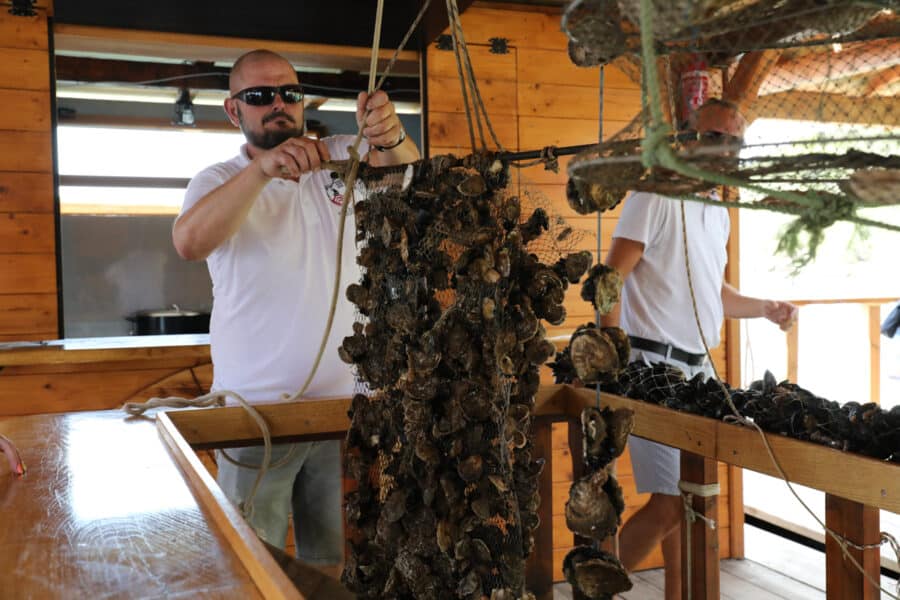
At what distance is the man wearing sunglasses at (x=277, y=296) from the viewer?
5.73 feet

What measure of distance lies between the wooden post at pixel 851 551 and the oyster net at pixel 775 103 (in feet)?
1.74

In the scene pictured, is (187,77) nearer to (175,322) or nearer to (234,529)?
(175,322)

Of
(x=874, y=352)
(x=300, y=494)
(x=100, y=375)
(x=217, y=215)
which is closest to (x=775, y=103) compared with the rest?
(x=217, y=215)

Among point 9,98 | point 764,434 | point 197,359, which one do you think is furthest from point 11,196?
point 764,434

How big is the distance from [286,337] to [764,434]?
3.37ft

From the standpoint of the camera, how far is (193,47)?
3074 mm

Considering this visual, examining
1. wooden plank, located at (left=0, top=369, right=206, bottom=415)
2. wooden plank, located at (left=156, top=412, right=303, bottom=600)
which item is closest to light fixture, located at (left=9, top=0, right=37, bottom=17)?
wooden plank, located at (left=0, top=369, right=206, bottom=415)

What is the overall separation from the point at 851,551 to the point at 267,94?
148 cm

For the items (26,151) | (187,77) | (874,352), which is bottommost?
(874,352)

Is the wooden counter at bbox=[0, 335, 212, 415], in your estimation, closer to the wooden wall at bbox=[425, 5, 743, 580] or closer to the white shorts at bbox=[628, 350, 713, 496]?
the wooden wall at bbox=[425, 5, 743, 580]

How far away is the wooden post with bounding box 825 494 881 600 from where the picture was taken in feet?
3.61

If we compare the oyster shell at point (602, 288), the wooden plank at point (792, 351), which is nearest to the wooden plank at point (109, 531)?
the oyster shell at point (602, 288)

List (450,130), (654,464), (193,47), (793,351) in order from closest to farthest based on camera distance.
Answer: (654,464)
(193,47)
(450,130)
(793,351)

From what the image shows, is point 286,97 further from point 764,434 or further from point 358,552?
point 764,434
